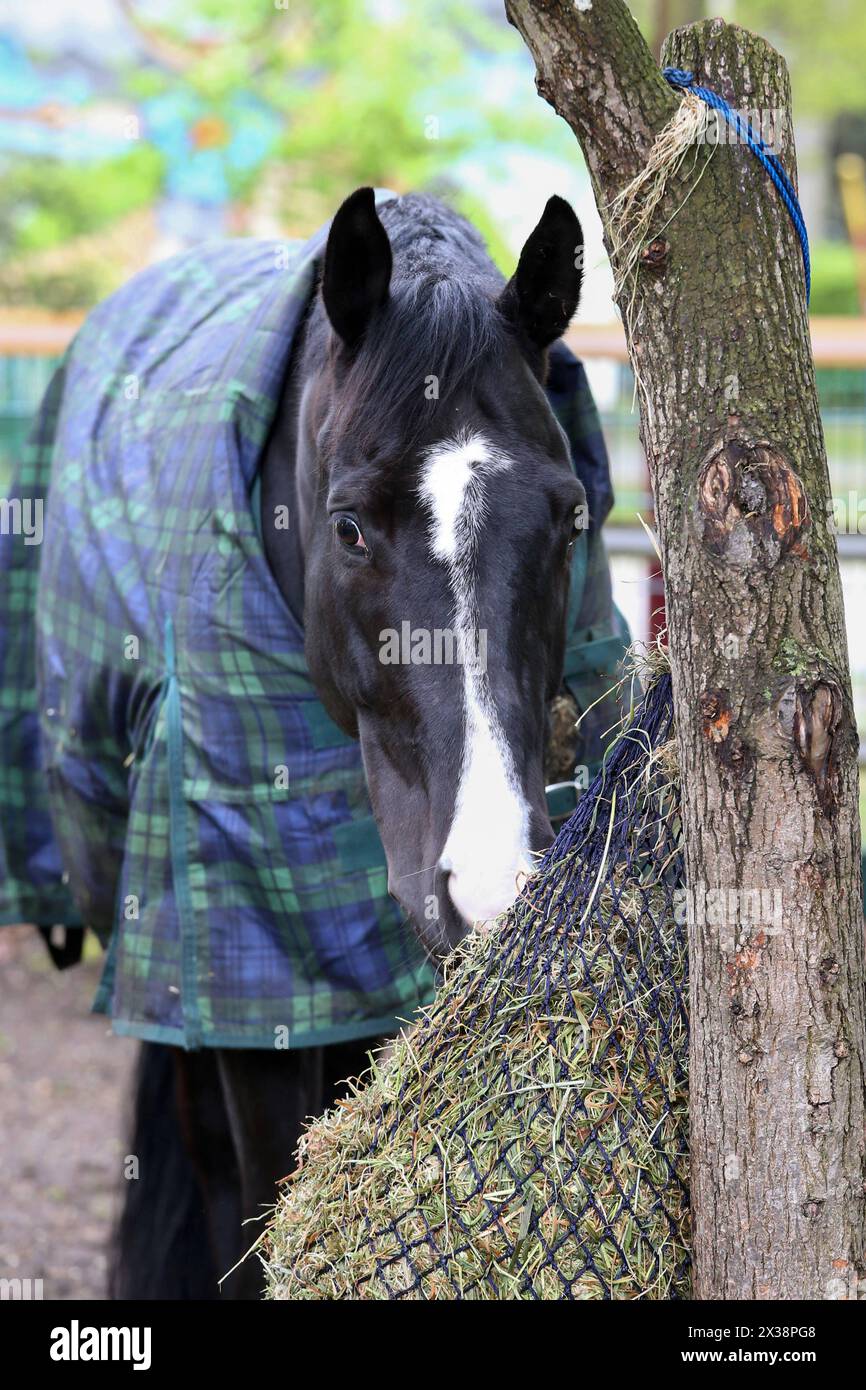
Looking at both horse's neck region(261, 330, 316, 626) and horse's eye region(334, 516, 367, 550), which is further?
horse's neck region(261, 330, 316, 626)

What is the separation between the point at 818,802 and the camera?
153 cm

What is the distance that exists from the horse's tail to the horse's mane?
1.81 m

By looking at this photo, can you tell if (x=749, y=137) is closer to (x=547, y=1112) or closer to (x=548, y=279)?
(x=548, y=279)

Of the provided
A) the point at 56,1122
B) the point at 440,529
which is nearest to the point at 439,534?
the point at 440,529

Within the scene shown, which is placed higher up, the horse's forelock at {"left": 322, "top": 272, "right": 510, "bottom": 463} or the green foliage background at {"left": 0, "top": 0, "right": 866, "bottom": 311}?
the green foliage background at {"left": 0, "top": 0, "right": 866, "bottom": 311}

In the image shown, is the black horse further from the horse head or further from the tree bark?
the tree bark

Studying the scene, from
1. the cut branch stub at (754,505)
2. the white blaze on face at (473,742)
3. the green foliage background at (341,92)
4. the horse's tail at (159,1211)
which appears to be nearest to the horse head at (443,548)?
the white blaze on face at (473,742)

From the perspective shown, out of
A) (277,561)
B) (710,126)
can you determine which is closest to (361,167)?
(277,561)

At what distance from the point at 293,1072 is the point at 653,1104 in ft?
4.52

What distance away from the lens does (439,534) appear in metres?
2.03

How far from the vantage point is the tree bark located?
Result: 1.52m

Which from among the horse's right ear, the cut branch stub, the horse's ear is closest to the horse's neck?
the horse's right ear

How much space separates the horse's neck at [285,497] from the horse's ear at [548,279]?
0.56 m

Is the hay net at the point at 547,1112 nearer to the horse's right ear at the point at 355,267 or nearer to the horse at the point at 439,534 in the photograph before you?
the horse at the point at 439,534
